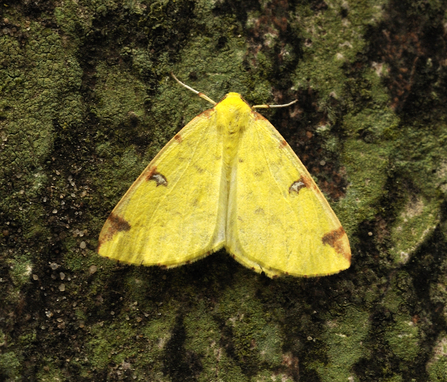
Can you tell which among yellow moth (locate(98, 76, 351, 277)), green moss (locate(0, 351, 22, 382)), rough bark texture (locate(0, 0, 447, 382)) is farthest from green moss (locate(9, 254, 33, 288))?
yellow moth (locate(98, 76, 351, 277))

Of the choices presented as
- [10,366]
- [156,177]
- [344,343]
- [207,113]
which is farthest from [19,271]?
[344,343]

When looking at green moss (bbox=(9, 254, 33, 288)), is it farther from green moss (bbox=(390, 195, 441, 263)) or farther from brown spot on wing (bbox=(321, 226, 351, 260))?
green moss (bbox=(390, 195, 441, 263))

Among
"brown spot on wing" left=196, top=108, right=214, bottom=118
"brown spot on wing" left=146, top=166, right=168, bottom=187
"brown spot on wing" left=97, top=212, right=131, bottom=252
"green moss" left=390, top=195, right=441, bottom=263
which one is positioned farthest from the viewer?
"green moss" left=390, top=195, right=441, bottom=263

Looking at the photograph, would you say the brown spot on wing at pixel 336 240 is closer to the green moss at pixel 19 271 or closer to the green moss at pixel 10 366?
the green moss at pixel 19 271

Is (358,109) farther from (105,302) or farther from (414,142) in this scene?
(105,302)

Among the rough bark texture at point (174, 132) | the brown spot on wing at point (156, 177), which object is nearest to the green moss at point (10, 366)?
the rough bark texture at point (174, 132)

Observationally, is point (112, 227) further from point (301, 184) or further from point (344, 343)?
point (344, 343)

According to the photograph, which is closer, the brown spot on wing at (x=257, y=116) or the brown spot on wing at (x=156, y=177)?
the brown spot on wing at (x=156, y=177)

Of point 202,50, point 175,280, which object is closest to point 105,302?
point 175,280
